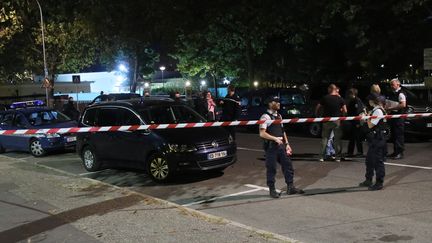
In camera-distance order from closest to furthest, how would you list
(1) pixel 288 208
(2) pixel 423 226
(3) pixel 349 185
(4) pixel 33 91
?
(2) pixel 423 226 < (1) pixel 288 208 < (3) pixel 349 185 < (4) pixel 33 91

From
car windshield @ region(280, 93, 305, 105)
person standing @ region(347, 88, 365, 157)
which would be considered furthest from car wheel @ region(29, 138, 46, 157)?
person standing @ region(347, 88, 365, 157)

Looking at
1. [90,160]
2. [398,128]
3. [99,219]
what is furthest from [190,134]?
[398,128]

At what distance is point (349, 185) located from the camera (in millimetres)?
9102

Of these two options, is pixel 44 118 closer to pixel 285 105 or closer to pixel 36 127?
pixel 36 127

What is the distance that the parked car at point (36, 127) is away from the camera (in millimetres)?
15336

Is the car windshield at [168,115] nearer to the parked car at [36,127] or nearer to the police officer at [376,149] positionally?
the police officer at [376,149]

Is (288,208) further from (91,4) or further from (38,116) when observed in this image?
(91,4)

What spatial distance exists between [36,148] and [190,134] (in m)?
7.20

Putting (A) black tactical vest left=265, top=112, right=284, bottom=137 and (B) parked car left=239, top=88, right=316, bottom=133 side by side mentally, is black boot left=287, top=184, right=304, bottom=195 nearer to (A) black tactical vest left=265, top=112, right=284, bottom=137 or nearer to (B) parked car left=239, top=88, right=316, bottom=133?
(A) black tactical vest left=265, top=112, right=284, bottom=137

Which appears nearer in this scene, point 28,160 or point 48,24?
point 28,160

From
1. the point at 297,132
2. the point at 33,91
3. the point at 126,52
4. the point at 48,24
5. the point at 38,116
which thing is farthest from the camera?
the point at 33,91

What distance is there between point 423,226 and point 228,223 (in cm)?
237

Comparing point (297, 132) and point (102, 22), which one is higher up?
point (102, 22)

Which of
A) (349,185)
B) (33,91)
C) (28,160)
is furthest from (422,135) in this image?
(33,91)
